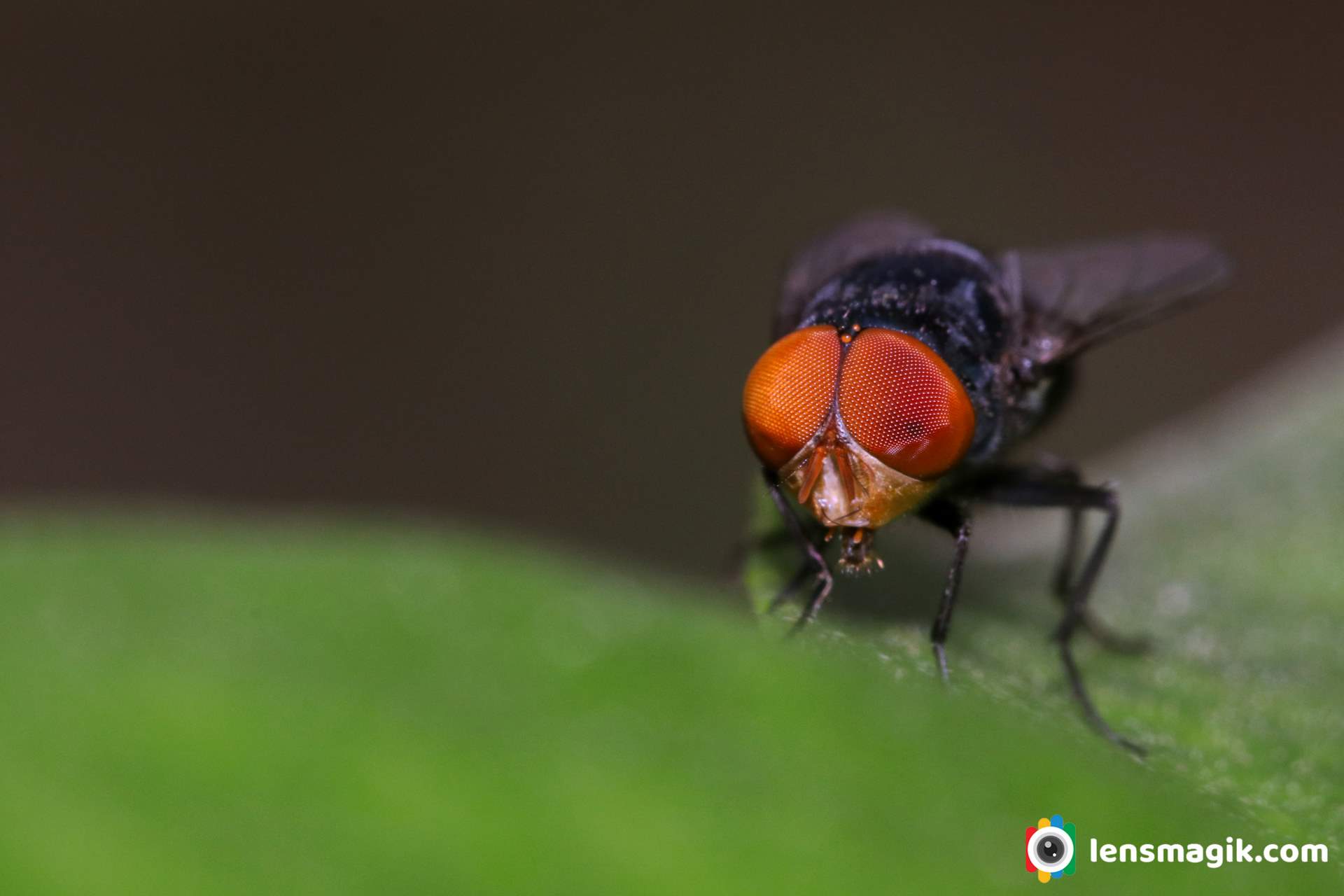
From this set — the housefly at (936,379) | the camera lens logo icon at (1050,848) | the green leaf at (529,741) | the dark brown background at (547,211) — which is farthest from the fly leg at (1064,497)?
the dark brown background at (547,211)

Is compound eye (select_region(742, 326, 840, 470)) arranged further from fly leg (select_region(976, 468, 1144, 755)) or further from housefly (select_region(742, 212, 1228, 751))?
fly leg (select_region(976, 468, 1144, 755))

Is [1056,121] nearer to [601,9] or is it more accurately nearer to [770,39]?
[770,39]

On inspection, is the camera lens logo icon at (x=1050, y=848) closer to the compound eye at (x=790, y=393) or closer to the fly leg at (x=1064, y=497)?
the compound eye at (x=790, y=393)

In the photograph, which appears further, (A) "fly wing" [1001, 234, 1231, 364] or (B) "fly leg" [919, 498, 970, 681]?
(A) "fly wing" [1001, 234, 1231, 364]

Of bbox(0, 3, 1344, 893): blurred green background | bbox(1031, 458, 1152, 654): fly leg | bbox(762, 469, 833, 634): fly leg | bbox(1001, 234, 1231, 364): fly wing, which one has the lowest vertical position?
bbox(1031, 458, 1152, 654): fly leg

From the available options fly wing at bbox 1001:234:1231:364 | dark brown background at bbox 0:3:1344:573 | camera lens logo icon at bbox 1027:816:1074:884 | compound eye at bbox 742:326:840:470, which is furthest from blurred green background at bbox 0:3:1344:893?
camera lens logo icon at bbox 1027:816:1074:884

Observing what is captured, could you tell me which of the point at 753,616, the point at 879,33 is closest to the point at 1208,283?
the point at 753,616

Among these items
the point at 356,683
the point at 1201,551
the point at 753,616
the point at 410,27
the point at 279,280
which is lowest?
the point at 1201,551
